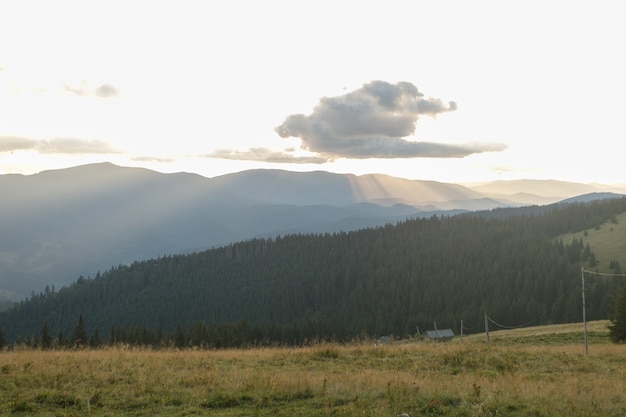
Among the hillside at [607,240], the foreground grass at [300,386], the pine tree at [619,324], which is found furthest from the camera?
the hillside at [607,240]

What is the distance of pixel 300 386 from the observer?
13.0 meters

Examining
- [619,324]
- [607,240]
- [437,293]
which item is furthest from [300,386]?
[607,240]

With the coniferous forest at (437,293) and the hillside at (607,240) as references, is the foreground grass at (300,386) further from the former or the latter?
the hillside at (607,240)

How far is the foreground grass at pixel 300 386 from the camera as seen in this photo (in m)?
11.4

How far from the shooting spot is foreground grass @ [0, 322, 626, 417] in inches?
449

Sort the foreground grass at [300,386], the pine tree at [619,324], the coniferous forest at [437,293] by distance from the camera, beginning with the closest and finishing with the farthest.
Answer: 1. the foreground grass at [300,386]
2. the pine tree at [619,324]
3. the coniferous forest at [437,293]

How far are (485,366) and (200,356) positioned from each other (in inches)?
447

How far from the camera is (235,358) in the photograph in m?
19.3

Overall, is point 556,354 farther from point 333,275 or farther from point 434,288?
point 333,275

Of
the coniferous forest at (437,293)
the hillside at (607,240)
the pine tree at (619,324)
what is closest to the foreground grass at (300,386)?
the pine tree at (619,324)

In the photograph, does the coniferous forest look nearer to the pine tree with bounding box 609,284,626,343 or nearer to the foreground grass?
the pine tree with bounding box 609,284,626,343

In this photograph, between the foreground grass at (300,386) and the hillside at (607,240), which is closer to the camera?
the foreground grass at (300,386)

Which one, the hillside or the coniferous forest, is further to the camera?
the hillside

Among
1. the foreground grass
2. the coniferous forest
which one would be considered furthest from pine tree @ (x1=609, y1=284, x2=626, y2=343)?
the coniferous forest
